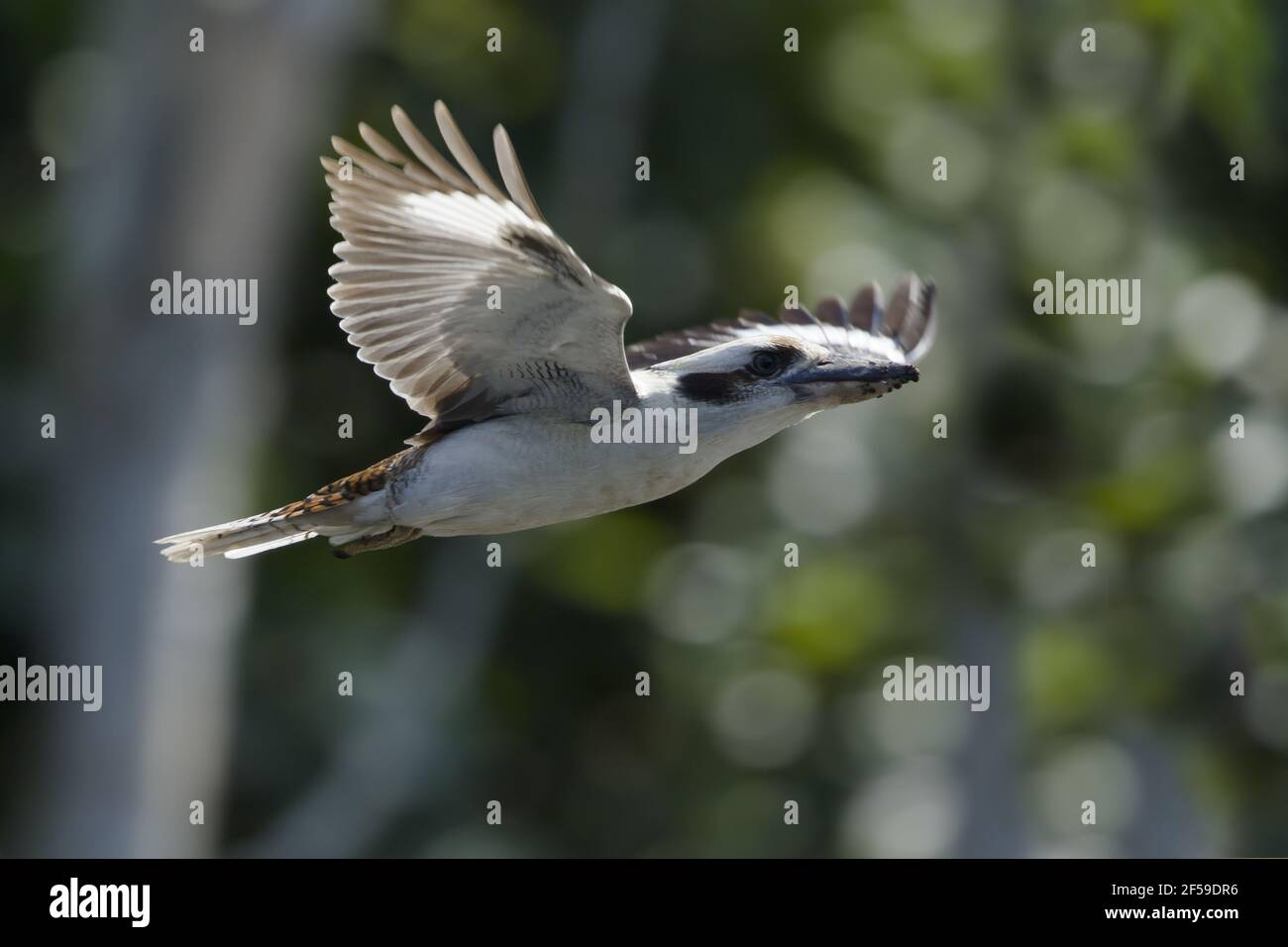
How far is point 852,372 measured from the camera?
19.3ft

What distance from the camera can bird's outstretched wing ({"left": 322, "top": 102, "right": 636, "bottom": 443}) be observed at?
5664mm

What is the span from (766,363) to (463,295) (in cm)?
99

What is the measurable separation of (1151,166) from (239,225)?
398 inches

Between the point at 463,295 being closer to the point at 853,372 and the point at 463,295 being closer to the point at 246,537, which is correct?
the point at 246,537

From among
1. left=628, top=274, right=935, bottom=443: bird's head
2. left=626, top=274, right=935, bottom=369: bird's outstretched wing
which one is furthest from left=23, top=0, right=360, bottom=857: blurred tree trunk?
left=628, top=274, right=935, bottom=443: bird's head

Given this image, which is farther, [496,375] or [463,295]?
[496,375]

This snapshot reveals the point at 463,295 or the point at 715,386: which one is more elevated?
the point at 463,295

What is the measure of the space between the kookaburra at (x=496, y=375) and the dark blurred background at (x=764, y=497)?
9069mm

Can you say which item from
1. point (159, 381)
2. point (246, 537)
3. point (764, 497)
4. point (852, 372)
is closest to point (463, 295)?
point (246, 537)

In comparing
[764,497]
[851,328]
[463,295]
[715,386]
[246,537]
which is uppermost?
[764,497]

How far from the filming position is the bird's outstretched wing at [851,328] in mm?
7672

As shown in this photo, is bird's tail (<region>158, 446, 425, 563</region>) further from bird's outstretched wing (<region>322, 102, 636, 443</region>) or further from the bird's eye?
the bird's eye

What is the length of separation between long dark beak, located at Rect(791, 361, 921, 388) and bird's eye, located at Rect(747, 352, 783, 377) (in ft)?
0.31
